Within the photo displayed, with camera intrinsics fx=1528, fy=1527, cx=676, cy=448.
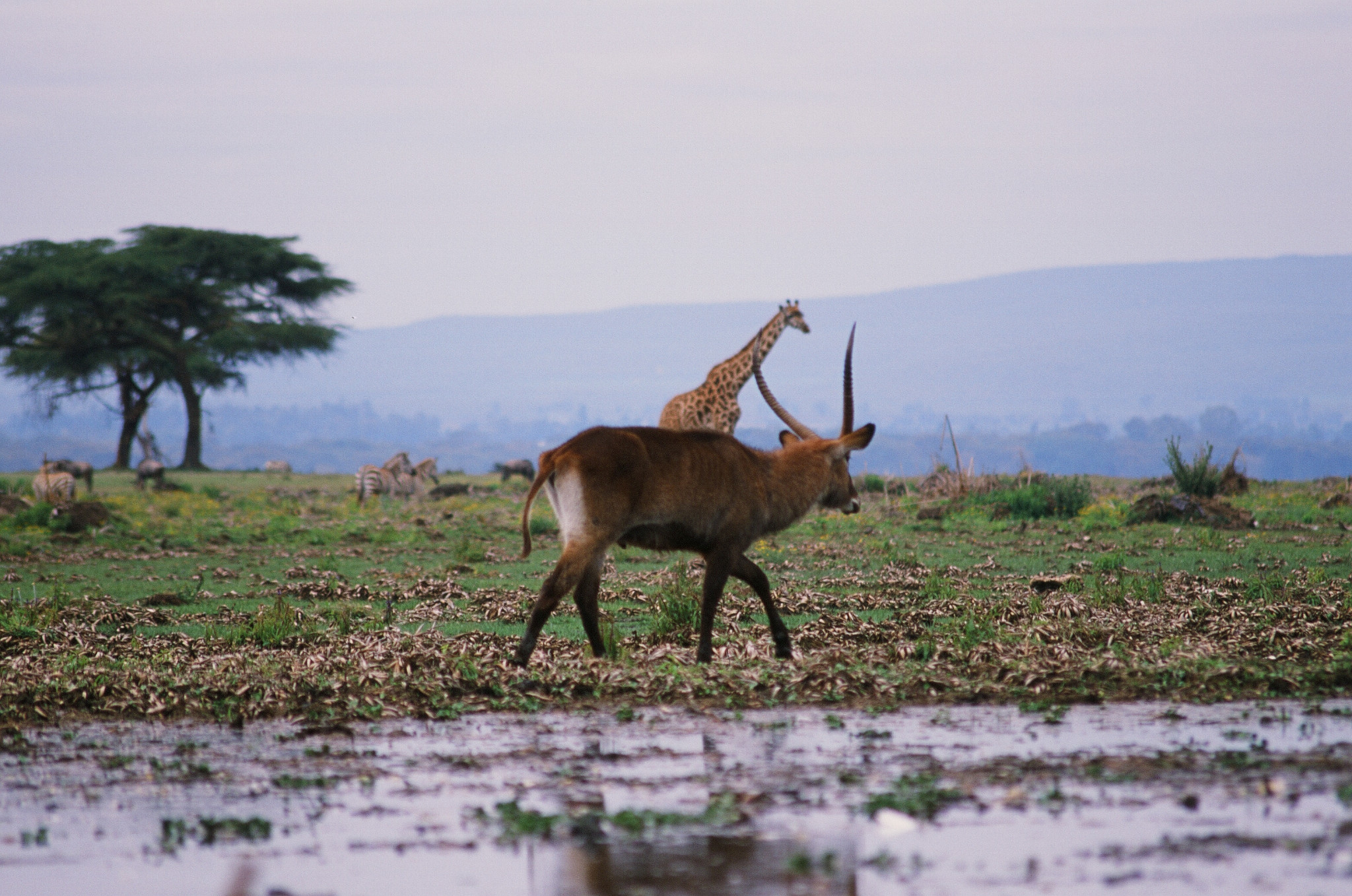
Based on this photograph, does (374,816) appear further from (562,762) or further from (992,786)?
(992,786)

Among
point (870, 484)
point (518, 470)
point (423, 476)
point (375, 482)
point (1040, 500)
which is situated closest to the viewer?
point (1040, 500)

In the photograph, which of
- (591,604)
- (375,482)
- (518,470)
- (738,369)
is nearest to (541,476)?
(591,604)

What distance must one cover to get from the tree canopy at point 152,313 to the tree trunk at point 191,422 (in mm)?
68

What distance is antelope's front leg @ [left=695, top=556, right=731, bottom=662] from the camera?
10133mm

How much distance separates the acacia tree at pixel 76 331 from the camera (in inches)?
2137

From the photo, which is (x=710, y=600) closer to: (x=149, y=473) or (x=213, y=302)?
(x=149, y=473)

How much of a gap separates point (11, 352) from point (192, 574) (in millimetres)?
42802

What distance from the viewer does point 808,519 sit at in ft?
80.2

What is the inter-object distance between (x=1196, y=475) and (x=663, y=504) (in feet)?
58.8

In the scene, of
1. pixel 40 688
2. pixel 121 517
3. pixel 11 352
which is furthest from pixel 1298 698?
pixel 11 352

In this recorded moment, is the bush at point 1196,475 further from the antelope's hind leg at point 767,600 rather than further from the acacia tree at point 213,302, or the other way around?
the acacia tree at point 213,302

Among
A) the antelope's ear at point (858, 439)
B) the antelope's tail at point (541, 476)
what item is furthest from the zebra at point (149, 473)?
the antelope's tail at point (541, 476)

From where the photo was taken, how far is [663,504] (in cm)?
989

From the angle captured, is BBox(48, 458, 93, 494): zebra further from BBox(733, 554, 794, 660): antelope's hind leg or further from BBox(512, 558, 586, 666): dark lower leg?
BBox(733, 554, 794, 660): antelope's hind leg
